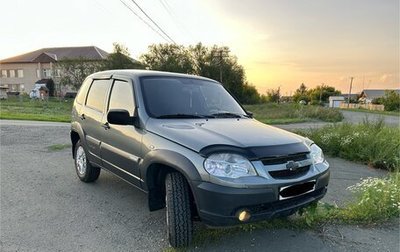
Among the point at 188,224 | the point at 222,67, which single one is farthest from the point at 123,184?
the point at 222,67

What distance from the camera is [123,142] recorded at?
388cm

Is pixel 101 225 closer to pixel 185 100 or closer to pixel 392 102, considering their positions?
pixel 185 100

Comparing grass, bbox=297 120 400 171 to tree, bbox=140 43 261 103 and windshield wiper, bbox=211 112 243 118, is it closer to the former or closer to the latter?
windshield wiper, bbox=211 112 243 118

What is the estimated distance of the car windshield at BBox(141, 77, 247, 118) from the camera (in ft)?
12.3

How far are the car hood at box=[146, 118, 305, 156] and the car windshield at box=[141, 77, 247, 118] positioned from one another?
0.21 m

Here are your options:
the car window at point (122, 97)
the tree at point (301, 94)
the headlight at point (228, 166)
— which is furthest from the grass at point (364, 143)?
the tree at point (301, 94)

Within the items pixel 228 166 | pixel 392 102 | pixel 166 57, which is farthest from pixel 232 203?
pixel 392 102

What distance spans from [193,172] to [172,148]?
0.40 meters

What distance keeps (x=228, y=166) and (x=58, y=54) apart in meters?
68.6

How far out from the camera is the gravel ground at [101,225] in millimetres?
3330

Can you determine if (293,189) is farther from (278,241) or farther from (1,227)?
(1,227)

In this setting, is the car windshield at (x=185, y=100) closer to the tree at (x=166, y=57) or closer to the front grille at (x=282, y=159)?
the front grille at (x=282, y=159)

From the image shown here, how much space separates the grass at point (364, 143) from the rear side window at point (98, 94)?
656 cm

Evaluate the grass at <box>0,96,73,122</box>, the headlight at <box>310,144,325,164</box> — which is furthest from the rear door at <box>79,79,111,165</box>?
the grass at <box>0,96,73,122</box>
